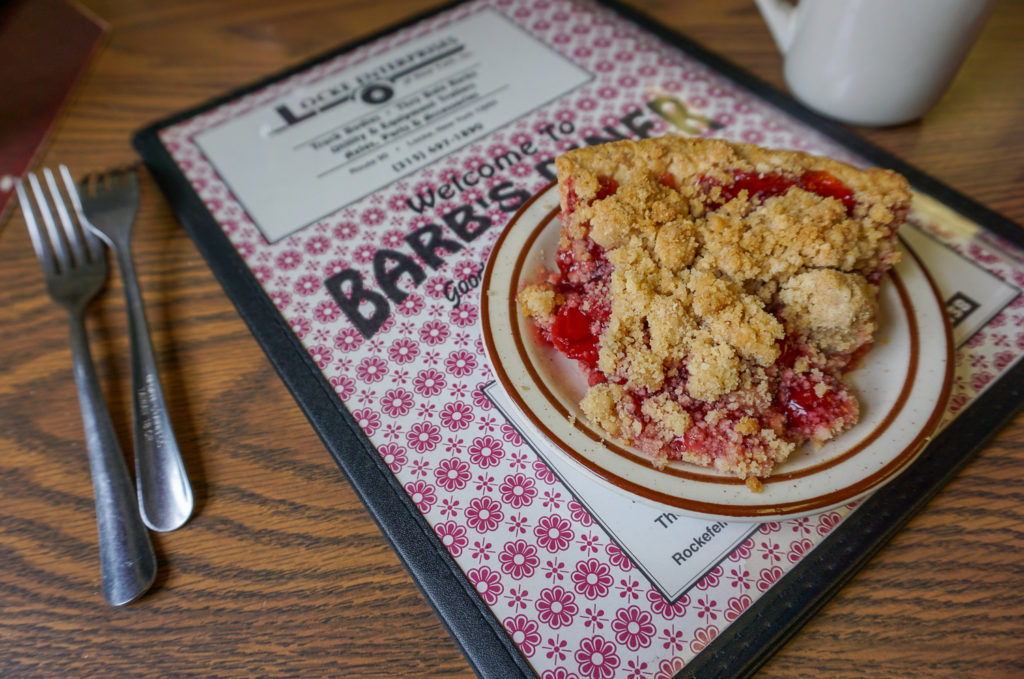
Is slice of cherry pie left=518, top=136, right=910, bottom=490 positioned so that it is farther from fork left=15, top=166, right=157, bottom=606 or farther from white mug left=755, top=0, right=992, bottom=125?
fork left=15, top=166, right=157, bottom=606

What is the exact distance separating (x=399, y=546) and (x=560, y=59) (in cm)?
98

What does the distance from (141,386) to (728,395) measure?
77 cm

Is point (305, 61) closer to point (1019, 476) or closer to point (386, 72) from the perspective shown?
point (386, 72)

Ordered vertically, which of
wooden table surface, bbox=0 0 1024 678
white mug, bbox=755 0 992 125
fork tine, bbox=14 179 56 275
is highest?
white mug, bbox=755 0 992 125

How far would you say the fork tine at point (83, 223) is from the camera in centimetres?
99

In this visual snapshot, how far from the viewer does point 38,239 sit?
982 mm

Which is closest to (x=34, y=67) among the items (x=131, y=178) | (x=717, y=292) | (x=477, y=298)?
(x=131, y=178)

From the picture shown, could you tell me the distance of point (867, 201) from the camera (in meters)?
0.73

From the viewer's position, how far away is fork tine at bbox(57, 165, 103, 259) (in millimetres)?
995

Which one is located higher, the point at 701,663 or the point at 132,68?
the point at 132,68

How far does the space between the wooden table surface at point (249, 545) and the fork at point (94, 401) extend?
2cm

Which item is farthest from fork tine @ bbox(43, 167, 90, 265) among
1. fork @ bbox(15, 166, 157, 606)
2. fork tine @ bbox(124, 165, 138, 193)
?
fork tine @ bbox(124, 165, 138, 193)

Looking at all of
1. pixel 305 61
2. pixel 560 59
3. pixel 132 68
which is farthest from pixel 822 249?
pixel 132 68

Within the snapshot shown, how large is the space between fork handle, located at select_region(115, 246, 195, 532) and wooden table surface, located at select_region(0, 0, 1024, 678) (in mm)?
28
